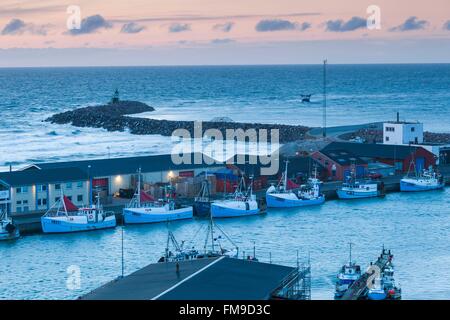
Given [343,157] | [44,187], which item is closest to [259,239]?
[44,187]

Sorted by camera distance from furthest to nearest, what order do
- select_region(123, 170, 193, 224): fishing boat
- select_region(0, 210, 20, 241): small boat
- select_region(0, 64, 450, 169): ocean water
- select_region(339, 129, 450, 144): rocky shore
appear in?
select_region(0, 64, 450, 169): ocean water, select_region(339, 129, 450, 144): rocky shore, select_region(123, 170, 193, 224): fishing boat, select_region(0, 210, 20, 241): small boat

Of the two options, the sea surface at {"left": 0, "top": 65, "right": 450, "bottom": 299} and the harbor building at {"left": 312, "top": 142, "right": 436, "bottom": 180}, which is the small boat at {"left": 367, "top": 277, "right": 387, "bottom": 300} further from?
the harbor building at {"left": 312, "top": 142, "right": 436, "bottom": 180}

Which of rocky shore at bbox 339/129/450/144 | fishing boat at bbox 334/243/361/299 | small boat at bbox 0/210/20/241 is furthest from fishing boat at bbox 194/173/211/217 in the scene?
rocky shore at bbox 339/129/450/144

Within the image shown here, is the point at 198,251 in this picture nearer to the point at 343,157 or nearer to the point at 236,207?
the point at 236,207

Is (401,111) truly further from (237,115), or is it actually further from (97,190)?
(97,190)

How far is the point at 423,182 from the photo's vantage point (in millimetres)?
20344

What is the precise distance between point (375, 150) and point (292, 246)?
10097mm

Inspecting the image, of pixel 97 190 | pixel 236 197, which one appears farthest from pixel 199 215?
pixel 97 190

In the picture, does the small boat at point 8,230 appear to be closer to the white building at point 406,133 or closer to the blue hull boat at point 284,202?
the blue hull boat at point 284,202

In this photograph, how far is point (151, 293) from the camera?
7.30 m

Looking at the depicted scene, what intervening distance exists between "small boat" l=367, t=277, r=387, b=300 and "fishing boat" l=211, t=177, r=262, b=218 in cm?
701

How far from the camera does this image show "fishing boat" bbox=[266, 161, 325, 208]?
18172 millimetres
